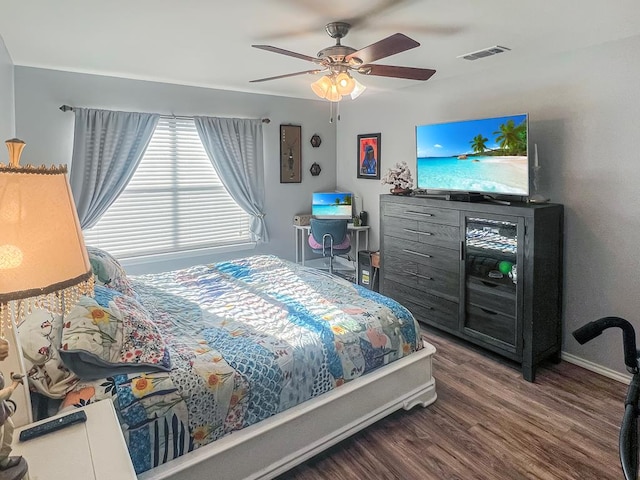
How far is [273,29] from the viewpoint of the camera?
258cm

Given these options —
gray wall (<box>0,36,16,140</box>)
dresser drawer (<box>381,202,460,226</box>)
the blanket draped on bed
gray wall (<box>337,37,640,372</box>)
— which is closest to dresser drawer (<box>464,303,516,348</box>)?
gray wall (<box>337,37,640,372</box>)

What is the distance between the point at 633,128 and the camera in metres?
2.75

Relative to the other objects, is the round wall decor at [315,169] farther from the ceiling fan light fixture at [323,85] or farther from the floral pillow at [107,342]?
the floral pillow at [107,342]

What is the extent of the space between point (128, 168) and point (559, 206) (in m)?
3.86

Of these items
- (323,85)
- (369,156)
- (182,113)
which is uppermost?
(182,113)

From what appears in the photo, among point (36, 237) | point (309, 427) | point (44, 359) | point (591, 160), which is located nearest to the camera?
point (36, 237)

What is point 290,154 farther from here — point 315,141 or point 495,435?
point 495,435

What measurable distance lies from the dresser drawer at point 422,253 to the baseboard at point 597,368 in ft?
3.57

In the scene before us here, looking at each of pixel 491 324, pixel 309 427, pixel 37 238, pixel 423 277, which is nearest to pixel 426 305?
pixel 423 277

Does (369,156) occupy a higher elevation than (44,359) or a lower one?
higher

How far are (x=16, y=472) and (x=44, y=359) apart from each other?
0.72 meters

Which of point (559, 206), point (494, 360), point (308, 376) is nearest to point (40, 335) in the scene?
point (308, 376)

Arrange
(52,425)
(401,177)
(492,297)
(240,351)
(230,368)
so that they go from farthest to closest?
1. (401,177)
2. (492,297)
3. (240,351)
4. (230,368)
5. (52,425)

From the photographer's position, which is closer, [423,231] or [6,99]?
[6,99]
